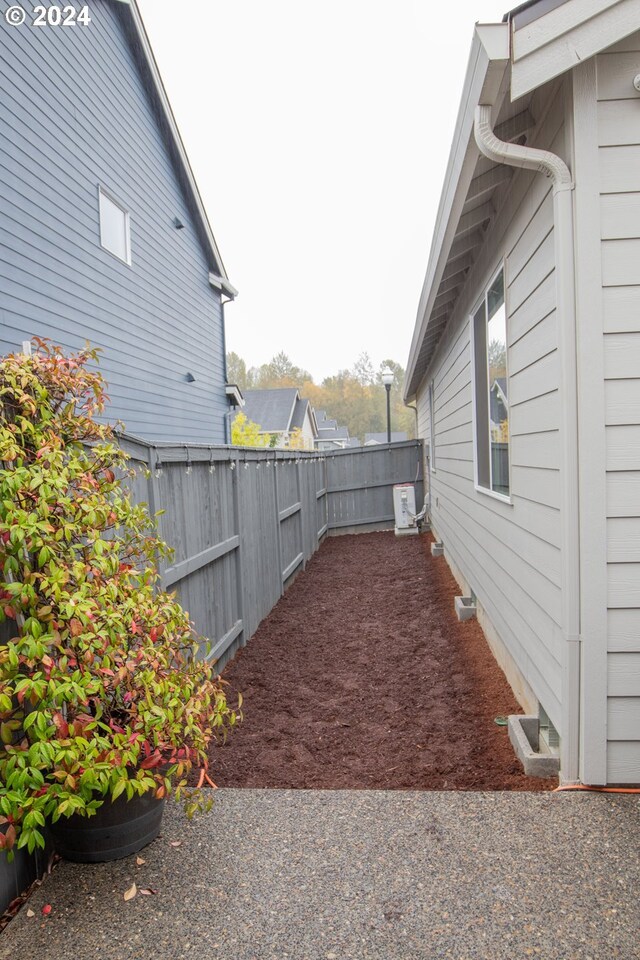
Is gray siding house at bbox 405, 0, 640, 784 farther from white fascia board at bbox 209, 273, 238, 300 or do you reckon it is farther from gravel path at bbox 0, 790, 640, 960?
white fascia board at bbox 209, 273, 238, 300

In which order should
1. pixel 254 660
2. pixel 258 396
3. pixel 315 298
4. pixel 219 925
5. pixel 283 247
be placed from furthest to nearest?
pixel 315 298 → pixel 283 247 → pixel 258 396 → pixel 254 660 → pixel 219 925

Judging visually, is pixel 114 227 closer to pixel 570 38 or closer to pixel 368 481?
pixel 368 481

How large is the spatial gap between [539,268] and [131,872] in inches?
118

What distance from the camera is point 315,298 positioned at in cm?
8281

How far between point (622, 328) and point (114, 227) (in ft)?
26.8

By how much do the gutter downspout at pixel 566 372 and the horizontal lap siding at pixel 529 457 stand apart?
6.6 inches

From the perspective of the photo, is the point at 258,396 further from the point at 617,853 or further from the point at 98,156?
the point at 617,853

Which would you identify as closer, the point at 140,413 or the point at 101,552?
the point at 101,552

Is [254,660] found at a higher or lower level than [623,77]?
lower

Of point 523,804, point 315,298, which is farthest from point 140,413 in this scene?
point 315,298

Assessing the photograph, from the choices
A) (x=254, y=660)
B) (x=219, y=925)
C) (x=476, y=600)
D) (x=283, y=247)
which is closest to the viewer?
(x=219, y=925)

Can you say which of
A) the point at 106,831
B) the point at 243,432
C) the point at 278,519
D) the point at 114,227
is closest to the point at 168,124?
the point at 114,227

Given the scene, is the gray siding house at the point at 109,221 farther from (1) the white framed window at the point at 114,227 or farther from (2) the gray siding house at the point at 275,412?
(2) the gray siding house at the point at 275,412

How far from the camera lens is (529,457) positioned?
3.38 meters
